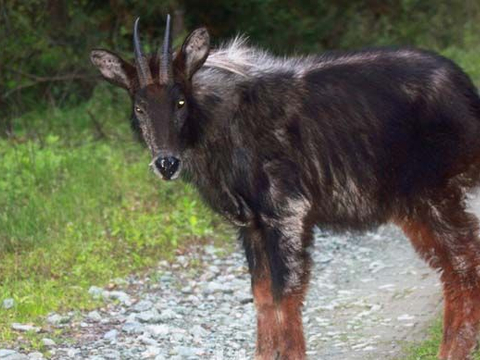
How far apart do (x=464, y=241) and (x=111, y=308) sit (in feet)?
10.4

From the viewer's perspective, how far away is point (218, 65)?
7617 mm

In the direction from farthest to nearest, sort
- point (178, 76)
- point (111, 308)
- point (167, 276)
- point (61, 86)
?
point (61, 86), point (167, 276), point (111, 308), point (178, 76)

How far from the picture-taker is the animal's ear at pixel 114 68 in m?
7.34

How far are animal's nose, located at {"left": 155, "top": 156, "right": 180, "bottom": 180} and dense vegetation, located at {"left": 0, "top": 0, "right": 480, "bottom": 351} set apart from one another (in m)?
2.15

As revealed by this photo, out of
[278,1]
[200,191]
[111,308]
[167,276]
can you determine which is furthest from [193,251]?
[278,1]

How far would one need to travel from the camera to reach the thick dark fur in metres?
7.32

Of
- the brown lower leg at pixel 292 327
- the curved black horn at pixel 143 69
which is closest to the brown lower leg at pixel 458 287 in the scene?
the brown lower leg at pixel 292 327

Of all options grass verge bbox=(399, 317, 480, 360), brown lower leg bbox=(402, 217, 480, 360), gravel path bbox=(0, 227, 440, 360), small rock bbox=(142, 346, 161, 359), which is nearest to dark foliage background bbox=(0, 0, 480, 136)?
gravel path bbox=(0, 227, 440, 360)

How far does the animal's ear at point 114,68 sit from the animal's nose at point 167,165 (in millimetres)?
622

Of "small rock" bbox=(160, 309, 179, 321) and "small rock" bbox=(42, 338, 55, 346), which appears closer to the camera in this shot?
"small rock" bbox=(42, 338, 55, 346)

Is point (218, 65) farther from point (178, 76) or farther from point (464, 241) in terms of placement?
point (464, 241)

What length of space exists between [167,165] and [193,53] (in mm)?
809

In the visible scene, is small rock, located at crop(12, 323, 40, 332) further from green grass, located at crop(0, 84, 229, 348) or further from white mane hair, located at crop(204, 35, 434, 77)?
white mane hair, located at crop(204, 35, 434, 77)

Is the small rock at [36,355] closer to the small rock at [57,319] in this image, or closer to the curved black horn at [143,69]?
the small rock at [57,319]
